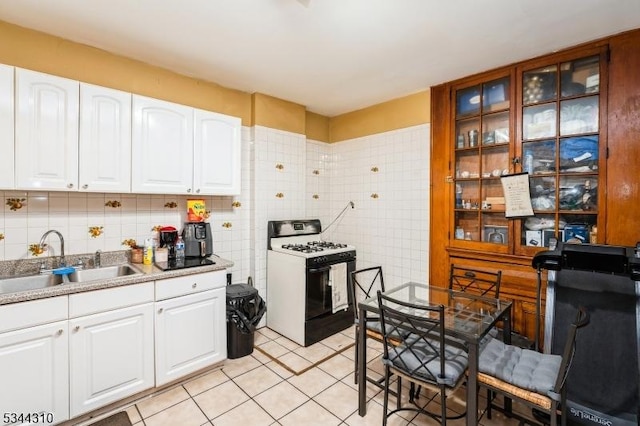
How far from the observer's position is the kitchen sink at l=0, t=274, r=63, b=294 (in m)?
1.92

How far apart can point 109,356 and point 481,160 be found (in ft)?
10.4

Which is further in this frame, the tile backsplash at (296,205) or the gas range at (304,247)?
the gas range at (304,247)

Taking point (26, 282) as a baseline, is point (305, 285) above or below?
below

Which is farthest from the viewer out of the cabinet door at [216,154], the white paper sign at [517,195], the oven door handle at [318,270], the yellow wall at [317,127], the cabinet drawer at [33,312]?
the yellow wall at [317,127]

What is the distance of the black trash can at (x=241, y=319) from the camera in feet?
8.55

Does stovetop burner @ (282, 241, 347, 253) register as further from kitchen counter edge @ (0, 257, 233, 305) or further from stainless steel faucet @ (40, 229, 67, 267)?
stainless steel faucet @ (40, 229, 67, 267)

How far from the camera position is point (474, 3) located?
1749 mm

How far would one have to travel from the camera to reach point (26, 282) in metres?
1.98

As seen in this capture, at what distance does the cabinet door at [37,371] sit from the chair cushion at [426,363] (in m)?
1.88

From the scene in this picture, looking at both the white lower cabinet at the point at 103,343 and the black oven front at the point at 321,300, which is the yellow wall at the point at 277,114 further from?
the white lower cabinet at the point at 103,343

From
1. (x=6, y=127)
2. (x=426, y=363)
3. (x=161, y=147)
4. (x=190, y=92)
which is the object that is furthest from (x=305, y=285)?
(x=6, y=127)

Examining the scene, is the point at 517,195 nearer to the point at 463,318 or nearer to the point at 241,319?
the point at 463,318

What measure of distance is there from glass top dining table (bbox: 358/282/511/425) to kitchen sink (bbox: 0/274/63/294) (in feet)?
6.71

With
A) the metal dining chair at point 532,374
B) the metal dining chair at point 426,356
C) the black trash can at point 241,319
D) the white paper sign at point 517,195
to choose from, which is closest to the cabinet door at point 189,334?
the black trash can at point 241,319
